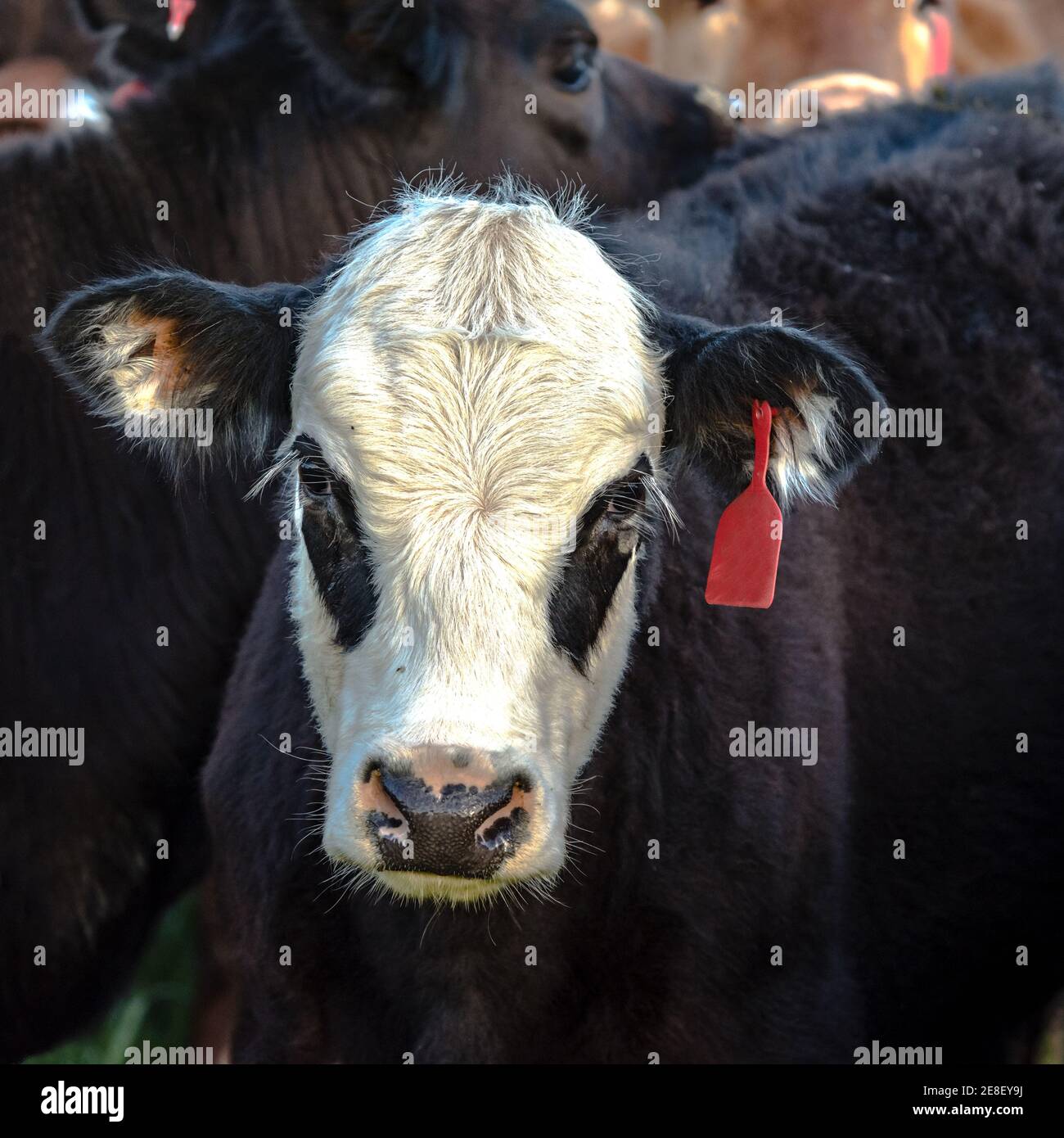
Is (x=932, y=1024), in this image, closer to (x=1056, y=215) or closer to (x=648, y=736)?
(x=648, y=736)

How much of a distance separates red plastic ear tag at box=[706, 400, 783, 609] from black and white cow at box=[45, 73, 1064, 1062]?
0.45 ft

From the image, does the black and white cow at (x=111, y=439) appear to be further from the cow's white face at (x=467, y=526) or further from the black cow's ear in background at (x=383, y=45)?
the cow's white face at (x=467, y=526)

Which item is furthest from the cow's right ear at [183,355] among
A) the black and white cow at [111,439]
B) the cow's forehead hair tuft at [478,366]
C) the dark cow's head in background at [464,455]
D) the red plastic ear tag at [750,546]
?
the black and white cow at [111,439]

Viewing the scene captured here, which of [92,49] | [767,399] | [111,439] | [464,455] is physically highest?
[92,49]

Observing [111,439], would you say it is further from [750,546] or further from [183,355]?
[750,546]

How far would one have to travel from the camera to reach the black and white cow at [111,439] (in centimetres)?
488

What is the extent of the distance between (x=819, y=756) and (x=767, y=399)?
1.09 m

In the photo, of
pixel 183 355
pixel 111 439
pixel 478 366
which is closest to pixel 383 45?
pixel 111 439

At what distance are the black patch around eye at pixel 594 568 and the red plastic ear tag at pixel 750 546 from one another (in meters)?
0.22

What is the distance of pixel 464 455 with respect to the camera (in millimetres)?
3125

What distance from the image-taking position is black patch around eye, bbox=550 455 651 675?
3178 mm

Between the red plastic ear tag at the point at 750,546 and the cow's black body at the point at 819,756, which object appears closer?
the red plastic ear tag at the point at 750,546
